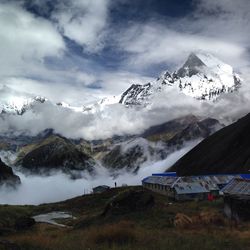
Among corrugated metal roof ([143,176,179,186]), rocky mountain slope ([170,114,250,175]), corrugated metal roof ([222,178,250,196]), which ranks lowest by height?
corrugated metal roof ([222,178,250,196])

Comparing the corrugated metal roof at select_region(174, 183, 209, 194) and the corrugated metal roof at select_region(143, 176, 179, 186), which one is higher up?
the corrugated metal roof at select_region(143, 176, 179, 186)

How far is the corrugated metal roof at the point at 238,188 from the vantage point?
52312mm

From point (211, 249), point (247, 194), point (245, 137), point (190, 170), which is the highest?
point (245, 137)

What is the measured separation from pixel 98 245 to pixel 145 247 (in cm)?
293

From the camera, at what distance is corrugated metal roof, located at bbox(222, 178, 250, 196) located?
52.3m

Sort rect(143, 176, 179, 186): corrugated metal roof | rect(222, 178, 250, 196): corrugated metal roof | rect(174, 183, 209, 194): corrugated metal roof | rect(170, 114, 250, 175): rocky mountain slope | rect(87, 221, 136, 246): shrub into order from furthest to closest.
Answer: rect(170, 114, 250, 175): rocky mountain slope → rect(143, 176, 179, 186): corrugated metal roof → rect(174, 183, 209, 194): corrugated metal roof → rect(222, 178, 250, 196): corrugated metal roof → rect(87, 221, 136, 246): shrub

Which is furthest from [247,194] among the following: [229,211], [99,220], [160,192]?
[160,192]

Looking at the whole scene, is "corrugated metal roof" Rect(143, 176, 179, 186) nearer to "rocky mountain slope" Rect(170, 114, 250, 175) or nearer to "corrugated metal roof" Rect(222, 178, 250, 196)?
"rocky mountain slope" Rect(170, 114, 250, 175)

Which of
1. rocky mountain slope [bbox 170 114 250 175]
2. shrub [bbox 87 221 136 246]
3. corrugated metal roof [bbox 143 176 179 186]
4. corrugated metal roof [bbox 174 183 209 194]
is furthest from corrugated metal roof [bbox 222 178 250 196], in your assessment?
rocky mountain slope [bbox 170 114 250 175]

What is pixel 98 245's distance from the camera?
75.8 ft

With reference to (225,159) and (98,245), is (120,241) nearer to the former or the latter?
(98,245)

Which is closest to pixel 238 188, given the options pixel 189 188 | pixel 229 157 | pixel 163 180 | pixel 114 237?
pixel 114 237

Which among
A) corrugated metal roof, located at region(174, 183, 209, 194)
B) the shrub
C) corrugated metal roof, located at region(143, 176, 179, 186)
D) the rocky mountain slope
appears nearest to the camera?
the shrub

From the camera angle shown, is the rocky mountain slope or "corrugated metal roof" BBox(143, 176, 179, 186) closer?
"corrugated metal roof" BBox(143, 176, 179, 186)
